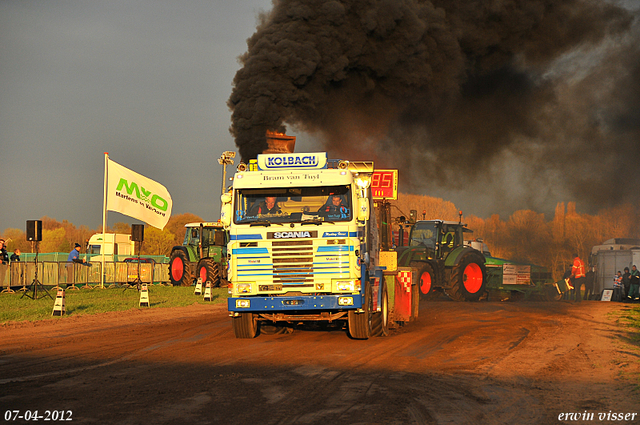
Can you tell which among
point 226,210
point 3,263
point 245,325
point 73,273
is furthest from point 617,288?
point 3,263

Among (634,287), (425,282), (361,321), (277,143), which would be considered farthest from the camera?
(634,287)

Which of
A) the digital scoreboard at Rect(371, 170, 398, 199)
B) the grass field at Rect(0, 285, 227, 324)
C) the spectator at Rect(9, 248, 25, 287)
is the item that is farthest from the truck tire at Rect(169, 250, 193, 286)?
the digital scoreboard at Rect(371, 170, 398, 199)

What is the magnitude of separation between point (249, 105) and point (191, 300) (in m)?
8.06

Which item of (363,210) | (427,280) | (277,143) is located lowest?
(427,280)

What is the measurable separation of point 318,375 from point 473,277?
58.1 ft

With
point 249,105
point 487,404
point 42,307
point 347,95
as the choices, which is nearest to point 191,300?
point 42,307

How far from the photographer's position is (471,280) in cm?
2494

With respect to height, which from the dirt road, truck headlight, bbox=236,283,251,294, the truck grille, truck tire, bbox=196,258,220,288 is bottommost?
the dirt road

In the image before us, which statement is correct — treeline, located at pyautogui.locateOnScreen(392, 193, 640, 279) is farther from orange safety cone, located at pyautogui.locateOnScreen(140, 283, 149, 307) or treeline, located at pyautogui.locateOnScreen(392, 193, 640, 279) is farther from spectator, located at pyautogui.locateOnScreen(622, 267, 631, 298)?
orange safety cone, located at pyautogui.locateOnScreen(140, 283, 149, 307)

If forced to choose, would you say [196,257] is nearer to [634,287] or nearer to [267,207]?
[634,287]

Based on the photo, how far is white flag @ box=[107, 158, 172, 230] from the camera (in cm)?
2883

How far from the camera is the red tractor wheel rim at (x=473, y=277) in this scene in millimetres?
24922


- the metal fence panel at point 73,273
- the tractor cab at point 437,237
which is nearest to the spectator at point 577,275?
the tractor cab at point 437,237

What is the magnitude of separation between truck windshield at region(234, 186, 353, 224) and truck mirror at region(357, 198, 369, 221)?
0.17m
